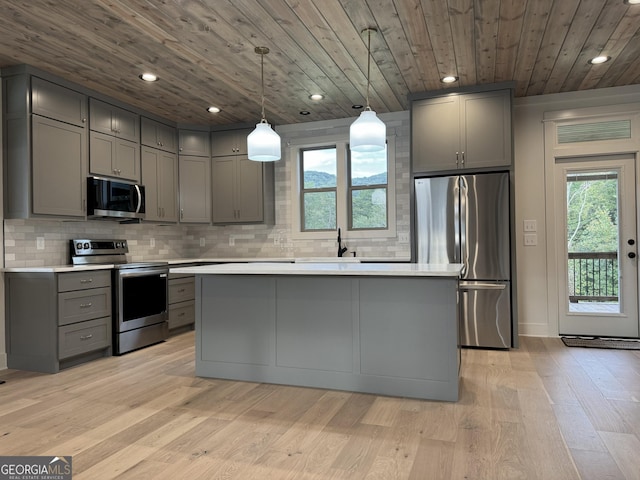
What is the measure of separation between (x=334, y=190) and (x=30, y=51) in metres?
3.48

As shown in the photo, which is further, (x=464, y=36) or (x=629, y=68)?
(x=629, y=68)

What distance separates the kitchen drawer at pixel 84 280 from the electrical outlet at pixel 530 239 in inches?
172

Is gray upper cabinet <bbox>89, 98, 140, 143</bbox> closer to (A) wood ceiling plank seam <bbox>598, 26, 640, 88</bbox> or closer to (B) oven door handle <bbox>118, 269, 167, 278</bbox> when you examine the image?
(B) oven door handle <bbox>118, 269, 167, 278</bbox>

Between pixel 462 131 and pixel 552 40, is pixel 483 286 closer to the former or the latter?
pixel 462 131

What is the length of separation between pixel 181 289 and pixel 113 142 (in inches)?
70.8

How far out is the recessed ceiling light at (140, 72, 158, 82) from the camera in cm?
399

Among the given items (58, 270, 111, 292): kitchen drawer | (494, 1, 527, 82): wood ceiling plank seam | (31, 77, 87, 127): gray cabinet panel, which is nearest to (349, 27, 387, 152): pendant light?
(494, 1, 527, 82): wood ceiling plank seam

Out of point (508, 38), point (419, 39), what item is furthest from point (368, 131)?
point (508, 38)

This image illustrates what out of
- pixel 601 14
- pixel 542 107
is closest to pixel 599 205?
pixel 542 107

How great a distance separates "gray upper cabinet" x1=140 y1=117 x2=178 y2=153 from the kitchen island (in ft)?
8.05

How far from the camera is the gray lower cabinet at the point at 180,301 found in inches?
198

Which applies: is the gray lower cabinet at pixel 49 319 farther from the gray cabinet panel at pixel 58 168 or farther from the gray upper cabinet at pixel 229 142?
the gray upper cabinet at pixel 229 142

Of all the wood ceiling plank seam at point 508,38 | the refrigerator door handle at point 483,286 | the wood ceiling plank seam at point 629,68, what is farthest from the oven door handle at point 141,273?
the wood ceiling plank seam at point 629,68

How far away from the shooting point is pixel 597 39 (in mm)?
3463
